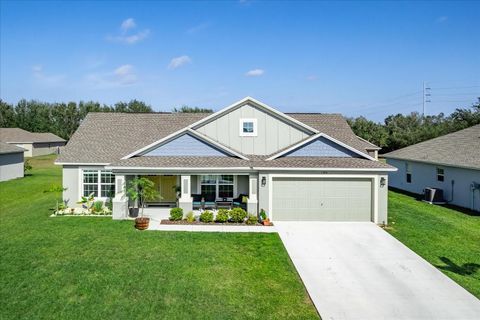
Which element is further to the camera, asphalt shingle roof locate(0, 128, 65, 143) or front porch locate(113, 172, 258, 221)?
asphalt shingle roof locate(0, 128, 65, 143)

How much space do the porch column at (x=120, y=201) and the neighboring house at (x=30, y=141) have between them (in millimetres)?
50334

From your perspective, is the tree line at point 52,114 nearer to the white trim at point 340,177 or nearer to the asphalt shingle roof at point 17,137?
the asphalt shingle roof at point 17,137

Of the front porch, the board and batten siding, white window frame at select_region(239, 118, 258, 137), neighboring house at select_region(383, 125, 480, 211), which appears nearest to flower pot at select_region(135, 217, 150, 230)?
the front porch

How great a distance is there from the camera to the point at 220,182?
20516 mm

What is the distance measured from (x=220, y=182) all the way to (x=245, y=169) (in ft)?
10.6

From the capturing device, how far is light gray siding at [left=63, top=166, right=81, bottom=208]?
797 inches

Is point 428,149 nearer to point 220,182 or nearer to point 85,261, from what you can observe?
point 220,182

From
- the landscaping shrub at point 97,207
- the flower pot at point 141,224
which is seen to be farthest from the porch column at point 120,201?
the flower pot at point 141,224

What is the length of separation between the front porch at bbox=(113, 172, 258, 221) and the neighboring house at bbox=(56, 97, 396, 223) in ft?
0.18

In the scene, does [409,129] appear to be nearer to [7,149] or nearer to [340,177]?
[340,177]

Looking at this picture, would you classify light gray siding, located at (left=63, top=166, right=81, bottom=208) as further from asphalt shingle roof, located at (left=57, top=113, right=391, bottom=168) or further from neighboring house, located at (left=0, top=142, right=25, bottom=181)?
neighboring house, located at (left=0, top=142, right=25, bottom=181)

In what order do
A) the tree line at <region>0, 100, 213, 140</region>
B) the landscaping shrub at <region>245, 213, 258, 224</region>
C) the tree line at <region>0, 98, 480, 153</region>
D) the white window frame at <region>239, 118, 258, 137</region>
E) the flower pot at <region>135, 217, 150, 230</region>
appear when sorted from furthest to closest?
the tree line at <region>0, 100, 213, 140</region> → the tree line at <region>0, 98, 480, 153</region> → the white window frame at <region>239, 118, 258, 137</region> → the landscaping shrub at <region>245, 213, 258, 224</region> → the flower pot at <region>135, 217, 150, 230</region>

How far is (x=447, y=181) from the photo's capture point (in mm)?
22906

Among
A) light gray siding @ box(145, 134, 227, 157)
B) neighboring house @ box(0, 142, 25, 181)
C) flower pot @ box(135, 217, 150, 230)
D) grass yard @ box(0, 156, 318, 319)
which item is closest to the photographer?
grass yard @ box(0, 156, 318, 319)
